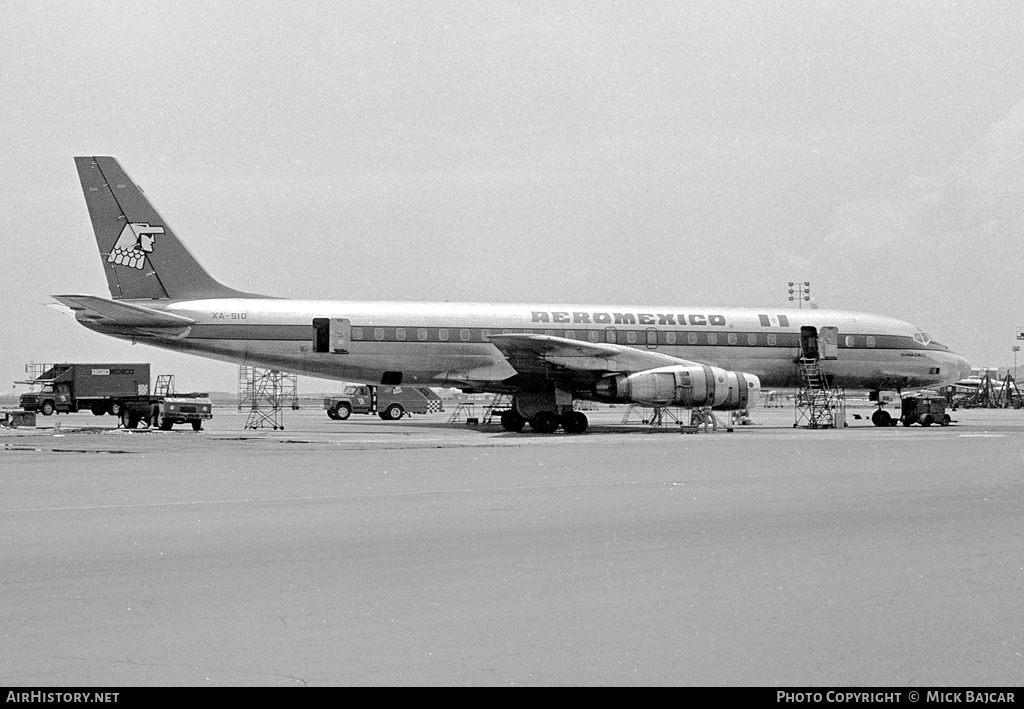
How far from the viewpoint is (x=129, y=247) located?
32062mm

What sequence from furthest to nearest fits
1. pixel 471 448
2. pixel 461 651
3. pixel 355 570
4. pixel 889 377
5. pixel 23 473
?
pixel 889 377 < pixel 471 448 < pixel 23 473 < pixel 355 570 < pixel 461 651

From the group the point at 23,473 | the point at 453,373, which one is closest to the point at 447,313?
the point at 453,373

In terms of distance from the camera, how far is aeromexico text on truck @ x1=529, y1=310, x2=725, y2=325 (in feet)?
110

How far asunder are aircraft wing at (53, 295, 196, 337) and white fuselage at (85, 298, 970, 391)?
29cm

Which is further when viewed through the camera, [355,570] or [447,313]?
[447,313]

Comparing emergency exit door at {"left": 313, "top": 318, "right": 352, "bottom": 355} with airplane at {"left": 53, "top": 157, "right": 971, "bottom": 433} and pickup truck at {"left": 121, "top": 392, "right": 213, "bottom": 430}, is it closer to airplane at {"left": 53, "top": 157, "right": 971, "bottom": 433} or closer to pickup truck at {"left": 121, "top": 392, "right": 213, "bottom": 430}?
airplane at {"left": 53, "top": 157, "right": 971, "bottom": 433}

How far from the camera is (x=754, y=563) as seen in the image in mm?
8430

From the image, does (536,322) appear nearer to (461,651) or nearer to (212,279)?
(212,279)

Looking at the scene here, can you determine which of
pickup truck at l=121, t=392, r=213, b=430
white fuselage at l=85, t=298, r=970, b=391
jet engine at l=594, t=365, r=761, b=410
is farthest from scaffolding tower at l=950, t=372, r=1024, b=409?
pickup truck at l=121, t=392, r=213, b=430

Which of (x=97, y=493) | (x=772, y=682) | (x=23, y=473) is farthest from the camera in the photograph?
(x=23, y=473)

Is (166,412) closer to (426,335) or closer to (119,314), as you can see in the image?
(119,314)

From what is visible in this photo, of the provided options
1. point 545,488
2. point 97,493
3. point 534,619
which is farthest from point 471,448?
point 534,619

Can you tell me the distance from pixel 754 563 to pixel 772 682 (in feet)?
10.8

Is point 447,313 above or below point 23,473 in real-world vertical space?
above
